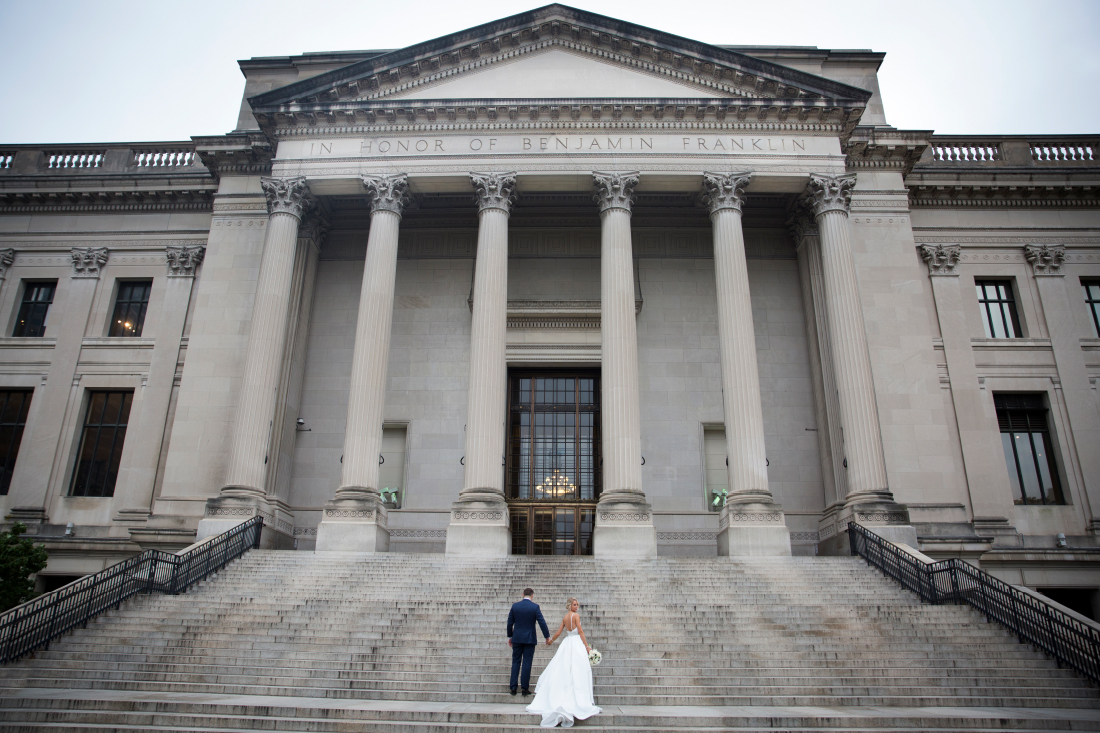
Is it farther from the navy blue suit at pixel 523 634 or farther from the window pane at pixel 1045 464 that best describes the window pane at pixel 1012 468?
the navy blue suit at pixel 523 634

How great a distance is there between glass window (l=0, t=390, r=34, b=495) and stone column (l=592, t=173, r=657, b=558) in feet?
64.5

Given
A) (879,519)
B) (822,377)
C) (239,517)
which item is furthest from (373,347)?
(879,519)

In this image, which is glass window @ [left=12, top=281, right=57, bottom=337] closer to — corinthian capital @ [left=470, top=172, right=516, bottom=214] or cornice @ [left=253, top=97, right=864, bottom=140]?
cornice @ [left=253, top=97, right=864, bottom=140]

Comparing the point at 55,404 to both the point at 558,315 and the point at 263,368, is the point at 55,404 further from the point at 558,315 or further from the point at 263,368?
the point at 558,315

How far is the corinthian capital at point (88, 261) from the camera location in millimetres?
26719

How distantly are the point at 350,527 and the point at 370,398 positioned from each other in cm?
350

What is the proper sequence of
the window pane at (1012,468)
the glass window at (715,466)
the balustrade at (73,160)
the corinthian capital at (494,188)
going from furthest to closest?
the balustrade at (73,160), the glass window at (715,466), the window pane at (1012,468), the corinthian capital at (494,188)

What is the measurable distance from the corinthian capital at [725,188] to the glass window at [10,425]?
77.2ft

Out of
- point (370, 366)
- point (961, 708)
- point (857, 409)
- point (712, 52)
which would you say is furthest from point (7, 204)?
point (961, 708)

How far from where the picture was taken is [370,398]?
66.9 feet

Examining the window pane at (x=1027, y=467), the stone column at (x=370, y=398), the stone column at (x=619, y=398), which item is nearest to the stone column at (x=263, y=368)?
the stone column at (x=370, y=398)

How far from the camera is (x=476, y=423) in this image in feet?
65.2

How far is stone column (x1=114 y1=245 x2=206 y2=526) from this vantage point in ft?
76.7

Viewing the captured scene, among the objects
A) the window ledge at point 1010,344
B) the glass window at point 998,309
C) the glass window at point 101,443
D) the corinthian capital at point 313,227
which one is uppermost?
the corinthian capital at point 313,227
